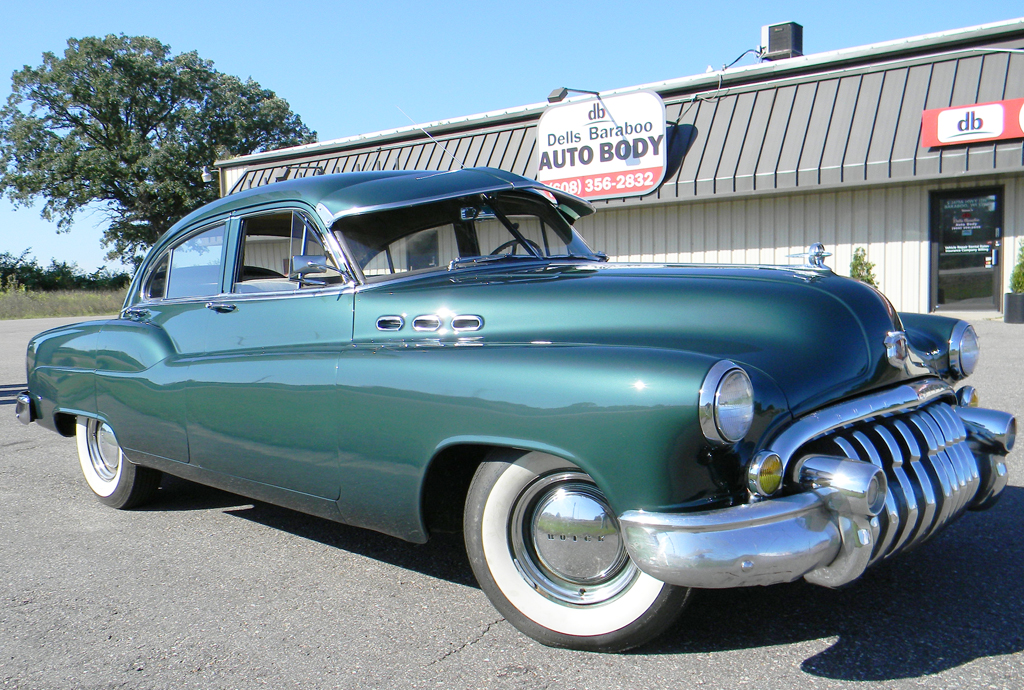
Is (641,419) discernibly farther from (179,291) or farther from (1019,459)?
(1019,459)

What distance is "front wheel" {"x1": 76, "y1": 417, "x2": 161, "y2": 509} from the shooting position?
13.4 ft

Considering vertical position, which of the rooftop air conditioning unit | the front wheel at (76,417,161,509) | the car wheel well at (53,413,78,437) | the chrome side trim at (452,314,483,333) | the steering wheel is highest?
the rooftop air conditioning unit

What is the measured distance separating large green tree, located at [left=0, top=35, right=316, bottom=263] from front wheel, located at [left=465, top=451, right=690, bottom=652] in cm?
3620

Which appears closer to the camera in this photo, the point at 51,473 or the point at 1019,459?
the point at 1019,459

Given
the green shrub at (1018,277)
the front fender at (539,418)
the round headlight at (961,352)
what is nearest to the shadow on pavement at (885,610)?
the front fender at (539,418)

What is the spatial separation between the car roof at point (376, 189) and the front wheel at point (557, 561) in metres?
1.29

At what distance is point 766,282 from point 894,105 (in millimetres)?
10764

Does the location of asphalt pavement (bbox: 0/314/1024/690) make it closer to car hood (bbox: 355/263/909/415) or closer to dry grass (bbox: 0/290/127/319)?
car hood (bbox: 355/263/909/415)

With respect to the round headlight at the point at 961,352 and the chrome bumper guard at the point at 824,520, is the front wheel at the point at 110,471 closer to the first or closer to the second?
the chrome bumper guard at the point at 824,520

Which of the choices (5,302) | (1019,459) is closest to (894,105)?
(1019,459)

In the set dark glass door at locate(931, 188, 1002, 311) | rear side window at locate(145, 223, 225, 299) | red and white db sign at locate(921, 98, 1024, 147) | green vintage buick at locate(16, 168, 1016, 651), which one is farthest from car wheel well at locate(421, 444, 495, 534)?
dark glass door at locate(931, 188, 1002, 311)

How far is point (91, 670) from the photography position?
8.00 feet

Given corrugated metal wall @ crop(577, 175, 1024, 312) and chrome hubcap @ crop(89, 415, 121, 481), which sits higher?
corrugated metal wall @ crop(577, 175, 1024, 312)

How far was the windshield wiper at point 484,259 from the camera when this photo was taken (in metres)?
3.29
